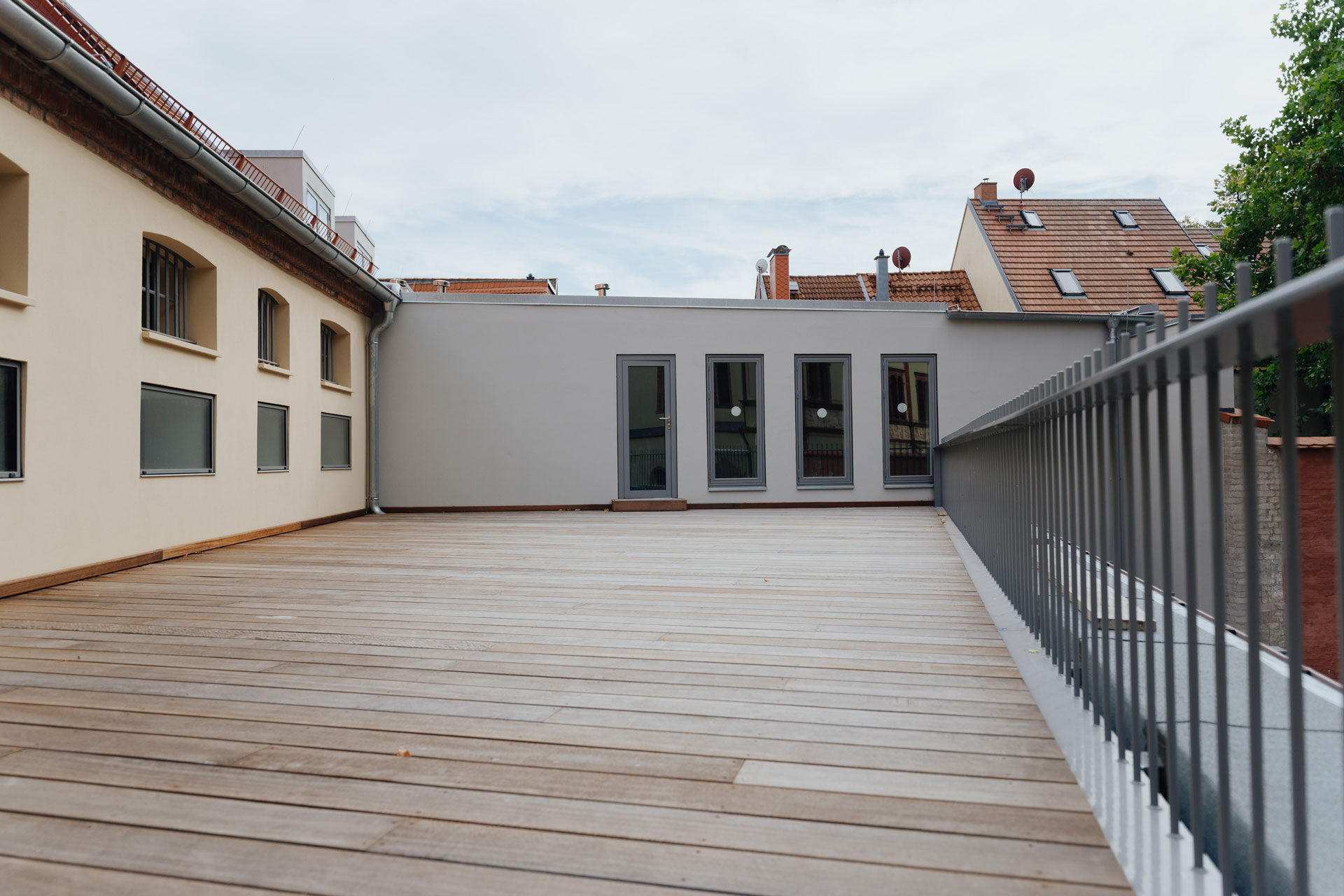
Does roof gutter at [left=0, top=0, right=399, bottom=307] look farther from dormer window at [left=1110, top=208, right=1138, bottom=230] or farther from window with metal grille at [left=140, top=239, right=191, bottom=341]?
dormer window at [left=1110, top=208, right=1138, bottom=230]

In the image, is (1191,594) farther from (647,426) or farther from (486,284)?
(486,284)

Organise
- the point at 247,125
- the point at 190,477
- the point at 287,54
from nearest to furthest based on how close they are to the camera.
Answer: the point at 190,477 < the point at 287,54 < the point at 247,125

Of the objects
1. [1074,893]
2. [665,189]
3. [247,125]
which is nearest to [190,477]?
[1074,893]

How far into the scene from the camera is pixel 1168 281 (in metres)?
16.2

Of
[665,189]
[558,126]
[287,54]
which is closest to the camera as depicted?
[287,54]

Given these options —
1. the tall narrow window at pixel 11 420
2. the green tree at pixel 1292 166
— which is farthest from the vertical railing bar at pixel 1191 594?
the green tree at pixel 1292 166

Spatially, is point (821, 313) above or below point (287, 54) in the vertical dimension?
below

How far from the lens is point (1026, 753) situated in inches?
71.5

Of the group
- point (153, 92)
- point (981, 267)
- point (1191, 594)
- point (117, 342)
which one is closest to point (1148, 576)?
point (1191, 594)

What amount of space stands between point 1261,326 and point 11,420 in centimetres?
541

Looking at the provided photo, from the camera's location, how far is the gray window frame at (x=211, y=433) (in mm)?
5578

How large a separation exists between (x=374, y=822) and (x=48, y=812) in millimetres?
643

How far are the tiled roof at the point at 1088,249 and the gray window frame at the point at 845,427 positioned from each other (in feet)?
21.1

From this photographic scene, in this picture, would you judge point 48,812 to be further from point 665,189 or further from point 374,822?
point 665,189
